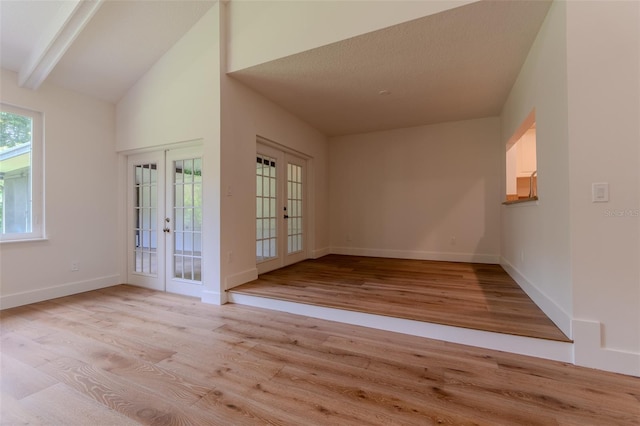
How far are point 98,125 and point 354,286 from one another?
4232 millimetres

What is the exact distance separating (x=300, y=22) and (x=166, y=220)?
296cm

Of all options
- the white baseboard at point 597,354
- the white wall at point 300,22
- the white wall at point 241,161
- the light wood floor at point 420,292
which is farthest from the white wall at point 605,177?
the white wall at point 241,161

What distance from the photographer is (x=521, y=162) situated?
4.66 meters

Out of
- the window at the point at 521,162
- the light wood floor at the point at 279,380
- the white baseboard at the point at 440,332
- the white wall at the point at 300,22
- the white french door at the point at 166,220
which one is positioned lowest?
the light wood floor at the point at 279,380

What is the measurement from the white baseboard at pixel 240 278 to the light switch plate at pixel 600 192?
335 cm

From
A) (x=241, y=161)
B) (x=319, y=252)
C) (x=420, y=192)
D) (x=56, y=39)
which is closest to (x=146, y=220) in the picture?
(x=241, y=161)

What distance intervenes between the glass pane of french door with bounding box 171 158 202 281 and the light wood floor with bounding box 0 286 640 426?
1081 mm

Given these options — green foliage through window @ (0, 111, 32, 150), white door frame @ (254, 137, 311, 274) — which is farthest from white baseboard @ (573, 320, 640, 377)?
green foliage through window @ (0, 111, 32, 150)

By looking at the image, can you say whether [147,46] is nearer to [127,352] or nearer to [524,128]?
[127,352]

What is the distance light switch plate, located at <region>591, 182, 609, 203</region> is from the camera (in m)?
1.76

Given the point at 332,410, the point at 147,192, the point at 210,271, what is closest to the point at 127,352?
the point at 210,271

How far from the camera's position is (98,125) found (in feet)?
12.6

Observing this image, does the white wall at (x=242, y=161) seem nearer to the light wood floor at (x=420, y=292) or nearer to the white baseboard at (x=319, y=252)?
the light wood floor at (x=420, y=292)

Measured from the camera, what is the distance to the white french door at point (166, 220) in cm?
352
